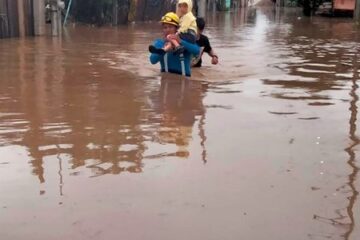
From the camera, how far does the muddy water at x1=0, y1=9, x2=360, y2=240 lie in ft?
11.1

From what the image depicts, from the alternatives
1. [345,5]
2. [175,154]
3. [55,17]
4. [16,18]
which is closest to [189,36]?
[175,154]

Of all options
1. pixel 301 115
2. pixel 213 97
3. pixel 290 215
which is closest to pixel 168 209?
pixel 290 215

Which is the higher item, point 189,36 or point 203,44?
point 189,36

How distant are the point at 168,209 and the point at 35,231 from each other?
0.84m

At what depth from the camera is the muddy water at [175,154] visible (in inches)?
134

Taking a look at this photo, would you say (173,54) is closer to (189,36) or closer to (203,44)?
(189,36)

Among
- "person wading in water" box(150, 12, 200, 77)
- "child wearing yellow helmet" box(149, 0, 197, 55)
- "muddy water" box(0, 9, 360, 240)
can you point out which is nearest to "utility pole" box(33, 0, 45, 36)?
"muddy water" box(0, 9, 360, 240)

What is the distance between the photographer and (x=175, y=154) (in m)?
4.69

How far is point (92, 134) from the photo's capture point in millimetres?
5223

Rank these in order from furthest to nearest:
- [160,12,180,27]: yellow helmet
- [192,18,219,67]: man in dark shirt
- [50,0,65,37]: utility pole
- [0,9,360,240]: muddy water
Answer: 1. [50,0,65,37]: utility pole
2. [192,18,219,67]: man in dark shirt
3. [160,12,180,27]: yellow helmet
4. [0,9,360,240]: muddy water

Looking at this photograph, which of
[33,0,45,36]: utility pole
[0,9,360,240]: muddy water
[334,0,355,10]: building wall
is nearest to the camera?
[0,9,360,240]: muddy water

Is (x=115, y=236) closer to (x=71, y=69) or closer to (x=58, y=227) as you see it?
(x=58, y=227)

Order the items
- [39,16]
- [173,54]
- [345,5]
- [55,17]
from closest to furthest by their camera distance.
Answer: [173,54] → [39,16] → [55,17] → [345,5]

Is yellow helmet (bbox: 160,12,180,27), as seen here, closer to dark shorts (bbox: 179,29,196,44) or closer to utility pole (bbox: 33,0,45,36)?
dark shorts (bbox: 179,29,196,44)
